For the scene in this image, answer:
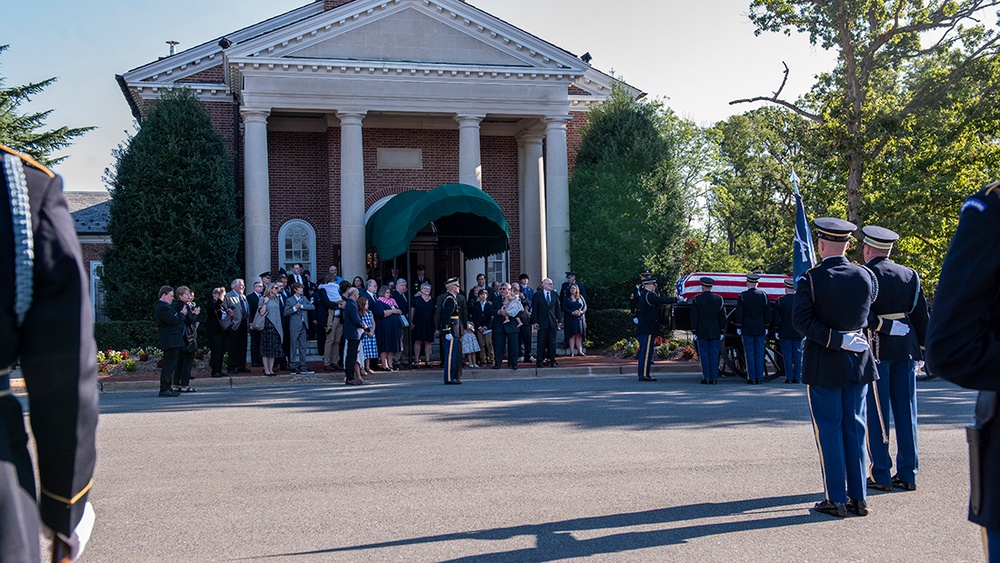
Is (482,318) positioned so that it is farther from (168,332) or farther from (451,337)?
(168,332)

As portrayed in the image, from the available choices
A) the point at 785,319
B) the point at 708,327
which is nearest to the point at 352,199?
the point at 708,327

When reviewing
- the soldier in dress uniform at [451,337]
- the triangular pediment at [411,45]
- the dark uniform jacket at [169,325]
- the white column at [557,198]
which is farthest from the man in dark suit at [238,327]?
the white column at [557,198]

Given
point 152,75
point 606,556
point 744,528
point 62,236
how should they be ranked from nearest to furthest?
point 62,236, point 606,556, point 744,528, point 152,75

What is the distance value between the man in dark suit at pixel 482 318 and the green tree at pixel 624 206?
21.4ft

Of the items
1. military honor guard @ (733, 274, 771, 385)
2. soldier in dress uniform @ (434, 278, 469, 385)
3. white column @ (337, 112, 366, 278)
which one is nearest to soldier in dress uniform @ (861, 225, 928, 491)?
military honor guard @ (733, 274, 771, 385)

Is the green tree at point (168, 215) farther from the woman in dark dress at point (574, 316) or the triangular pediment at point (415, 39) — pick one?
the woman in dark dress at point (574, 316)

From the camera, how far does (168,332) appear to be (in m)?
15.2

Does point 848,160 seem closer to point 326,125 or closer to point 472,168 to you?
point 472,168

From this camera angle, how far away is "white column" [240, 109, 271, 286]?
25.6 meters

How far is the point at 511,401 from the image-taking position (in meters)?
13.5

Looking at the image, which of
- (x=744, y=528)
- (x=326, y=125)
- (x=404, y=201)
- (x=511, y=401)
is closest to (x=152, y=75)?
(x=326, y=125)

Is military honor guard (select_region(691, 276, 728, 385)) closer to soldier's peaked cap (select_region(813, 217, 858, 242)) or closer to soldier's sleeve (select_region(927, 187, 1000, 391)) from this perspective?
soldier's peaked cap (select_region(813, 217, 858, 242))

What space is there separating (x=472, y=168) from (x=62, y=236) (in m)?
24.5

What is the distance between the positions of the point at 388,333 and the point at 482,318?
251 centimetres
